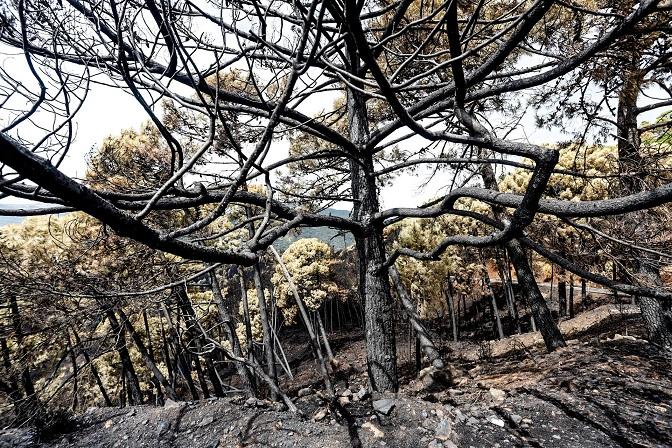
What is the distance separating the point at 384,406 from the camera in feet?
8.76

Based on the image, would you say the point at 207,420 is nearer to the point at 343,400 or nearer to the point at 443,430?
the point at 343,400

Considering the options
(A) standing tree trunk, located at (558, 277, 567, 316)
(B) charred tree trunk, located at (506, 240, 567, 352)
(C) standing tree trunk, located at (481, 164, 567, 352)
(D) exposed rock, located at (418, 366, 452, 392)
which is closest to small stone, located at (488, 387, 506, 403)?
(D) exposed rock, located at (418, 366, 452, 392)

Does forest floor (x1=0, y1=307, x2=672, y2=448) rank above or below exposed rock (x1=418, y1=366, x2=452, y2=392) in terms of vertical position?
above

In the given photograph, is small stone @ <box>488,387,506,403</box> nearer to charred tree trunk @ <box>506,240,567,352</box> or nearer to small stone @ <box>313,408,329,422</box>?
small stone @ <box>313,408,329,422</box>

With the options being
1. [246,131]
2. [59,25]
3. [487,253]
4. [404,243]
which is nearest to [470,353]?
[487,253]

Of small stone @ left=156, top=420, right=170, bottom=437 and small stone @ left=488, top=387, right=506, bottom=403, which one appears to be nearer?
small stone @ left=488, top=387, right=506, bottom=403

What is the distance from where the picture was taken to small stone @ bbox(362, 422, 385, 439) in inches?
93.1

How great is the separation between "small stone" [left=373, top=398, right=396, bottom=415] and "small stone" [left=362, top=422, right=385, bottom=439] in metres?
0.16

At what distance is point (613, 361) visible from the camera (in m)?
3.85

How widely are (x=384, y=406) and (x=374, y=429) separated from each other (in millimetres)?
263

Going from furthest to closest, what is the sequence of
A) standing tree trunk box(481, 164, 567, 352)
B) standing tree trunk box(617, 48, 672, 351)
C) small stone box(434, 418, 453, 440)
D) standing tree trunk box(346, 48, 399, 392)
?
standing tree trunk box(481, 164, 567, 352) < standing tree trunk box(346, 48, 399, 392) < standing tree trunk box(617, 48, 672, 351) < small stone box(434, 418, 453, 440)

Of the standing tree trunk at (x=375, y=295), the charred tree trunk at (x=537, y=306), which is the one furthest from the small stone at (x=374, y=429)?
the charred tree trunk at (x=537, y=306)

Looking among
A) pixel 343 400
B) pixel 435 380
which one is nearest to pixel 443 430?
pixel 343 400

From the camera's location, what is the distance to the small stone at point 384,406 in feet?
8.58
